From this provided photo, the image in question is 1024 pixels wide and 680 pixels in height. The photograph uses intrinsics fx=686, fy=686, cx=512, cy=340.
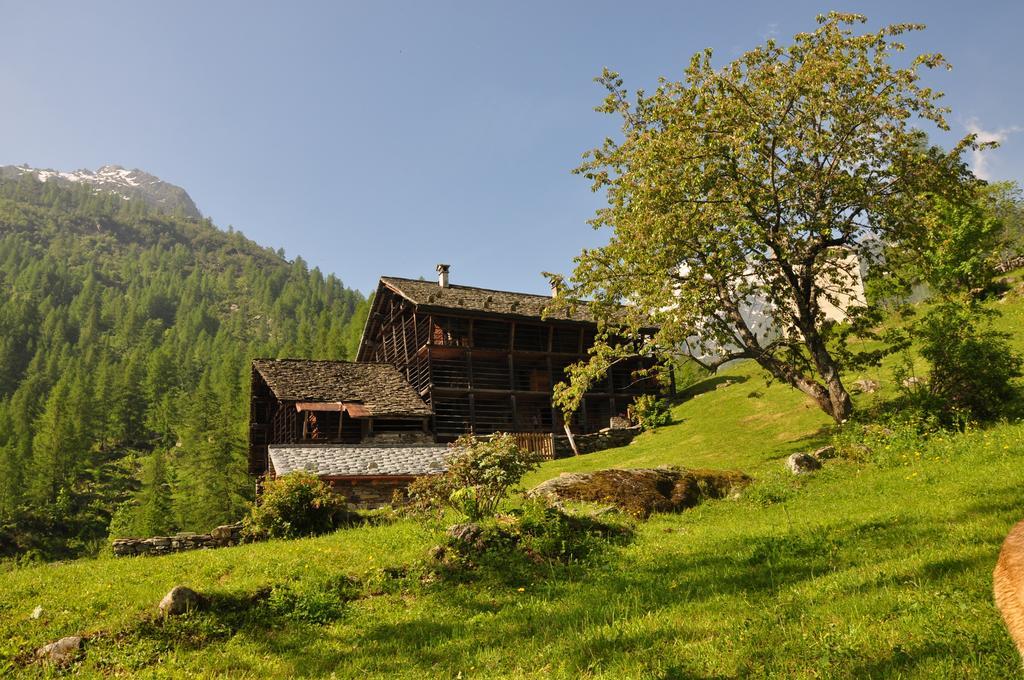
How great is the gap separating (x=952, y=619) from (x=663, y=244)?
1667 cm

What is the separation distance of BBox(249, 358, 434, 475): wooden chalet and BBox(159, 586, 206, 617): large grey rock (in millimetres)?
22092

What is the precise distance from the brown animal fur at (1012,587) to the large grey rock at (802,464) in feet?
40.9

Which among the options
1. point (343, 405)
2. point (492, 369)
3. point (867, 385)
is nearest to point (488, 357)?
point (492, 369)

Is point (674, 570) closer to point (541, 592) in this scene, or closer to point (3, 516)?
point (541, 592)

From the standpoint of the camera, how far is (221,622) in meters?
9.41

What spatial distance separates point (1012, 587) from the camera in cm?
425

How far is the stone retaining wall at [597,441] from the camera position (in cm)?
3688

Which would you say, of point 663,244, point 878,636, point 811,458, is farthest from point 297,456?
point 878,636

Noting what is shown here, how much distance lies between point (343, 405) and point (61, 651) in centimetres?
2517

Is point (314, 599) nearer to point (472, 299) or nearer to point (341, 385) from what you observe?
point (341, 385)

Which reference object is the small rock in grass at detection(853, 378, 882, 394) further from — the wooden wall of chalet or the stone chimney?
the stone chimney

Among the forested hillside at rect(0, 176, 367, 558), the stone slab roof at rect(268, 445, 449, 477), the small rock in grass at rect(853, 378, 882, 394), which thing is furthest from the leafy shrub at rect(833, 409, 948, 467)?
the forested hillside at rect(0, 176, 367, 558)

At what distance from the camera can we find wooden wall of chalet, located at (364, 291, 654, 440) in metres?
39.6

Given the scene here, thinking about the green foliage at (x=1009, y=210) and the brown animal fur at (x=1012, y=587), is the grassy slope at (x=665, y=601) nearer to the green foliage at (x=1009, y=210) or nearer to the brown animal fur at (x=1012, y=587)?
the brown animal fur at (x=1012, y=587)
